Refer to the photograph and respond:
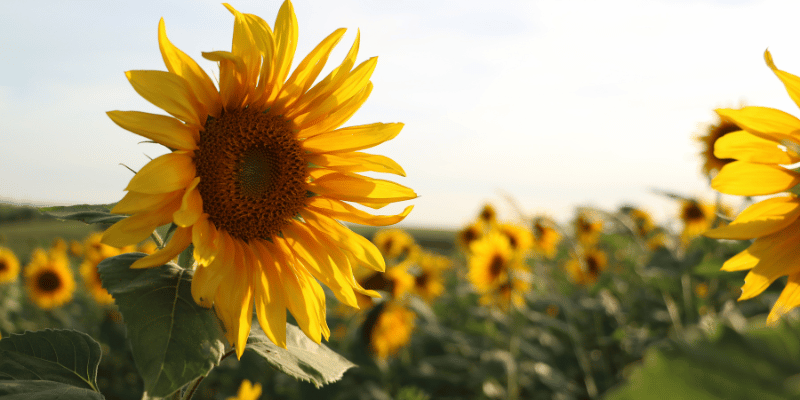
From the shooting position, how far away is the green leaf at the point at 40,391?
3.19ft

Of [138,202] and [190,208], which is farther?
[190,208]

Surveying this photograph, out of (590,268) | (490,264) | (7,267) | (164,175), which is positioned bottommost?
(7,267)

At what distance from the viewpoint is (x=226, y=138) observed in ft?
4.65

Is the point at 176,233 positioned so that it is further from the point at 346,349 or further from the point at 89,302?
the point at 89,302

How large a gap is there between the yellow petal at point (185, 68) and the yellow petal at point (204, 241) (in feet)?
1.03

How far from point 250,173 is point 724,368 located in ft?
4.67

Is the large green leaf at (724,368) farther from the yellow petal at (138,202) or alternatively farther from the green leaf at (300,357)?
the yellow petal at (138,202)

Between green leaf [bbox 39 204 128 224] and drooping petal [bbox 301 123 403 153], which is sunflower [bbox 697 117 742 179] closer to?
drooping petal [bbox 301 123 403 153]

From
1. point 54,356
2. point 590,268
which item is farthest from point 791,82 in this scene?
point 590,268

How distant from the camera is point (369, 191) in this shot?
1536mm

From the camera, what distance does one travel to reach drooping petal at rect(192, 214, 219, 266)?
1.16m

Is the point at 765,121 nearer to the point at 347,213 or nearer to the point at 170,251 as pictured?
the point at 347,213

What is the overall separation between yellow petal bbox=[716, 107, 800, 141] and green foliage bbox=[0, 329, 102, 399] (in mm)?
1815

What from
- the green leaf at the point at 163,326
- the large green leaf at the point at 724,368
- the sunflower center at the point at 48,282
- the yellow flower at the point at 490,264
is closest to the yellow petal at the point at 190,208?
the green leaf at the point at 163,326
